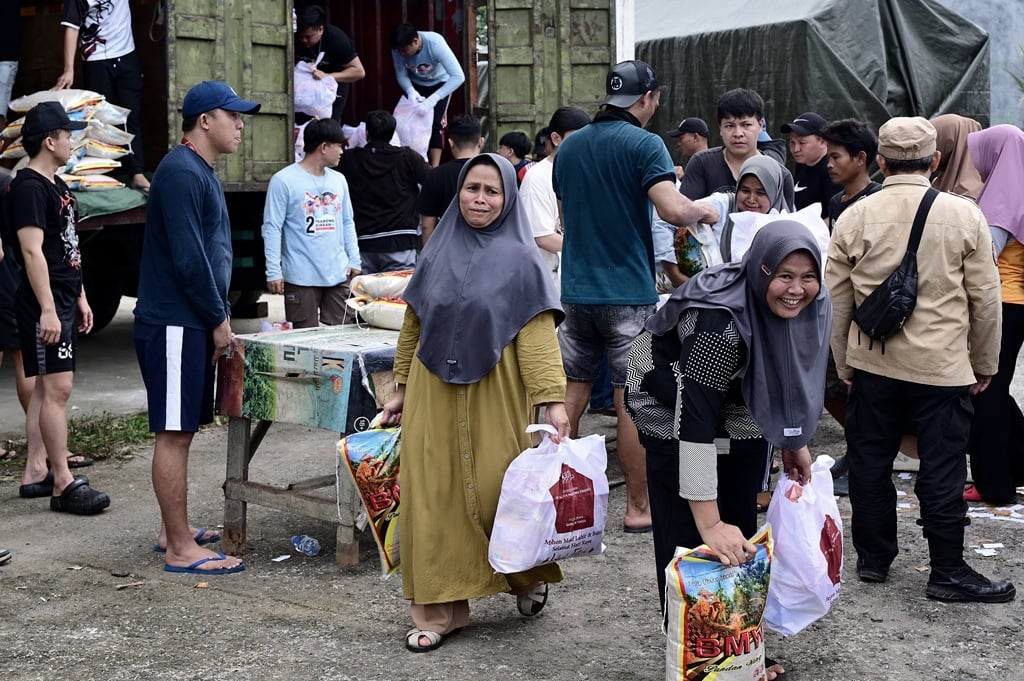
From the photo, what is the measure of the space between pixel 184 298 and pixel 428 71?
5.77 meters

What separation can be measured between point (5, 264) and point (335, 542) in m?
2.02

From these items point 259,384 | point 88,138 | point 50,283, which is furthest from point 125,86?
point 259,384

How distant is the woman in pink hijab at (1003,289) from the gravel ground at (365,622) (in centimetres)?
29

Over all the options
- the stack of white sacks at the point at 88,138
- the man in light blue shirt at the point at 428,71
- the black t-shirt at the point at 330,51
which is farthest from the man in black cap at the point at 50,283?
the man in light blue shirt at the point at 428,71

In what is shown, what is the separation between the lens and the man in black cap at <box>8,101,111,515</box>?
5410mm

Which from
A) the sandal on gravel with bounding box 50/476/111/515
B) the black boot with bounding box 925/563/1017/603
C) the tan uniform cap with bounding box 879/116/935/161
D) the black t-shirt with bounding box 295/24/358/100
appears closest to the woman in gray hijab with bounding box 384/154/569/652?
the tan uniform cap with bounding box 879/116/935/161

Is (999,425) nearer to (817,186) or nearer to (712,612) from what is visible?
(817,186)

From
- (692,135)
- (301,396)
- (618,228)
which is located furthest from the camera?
(692,135)

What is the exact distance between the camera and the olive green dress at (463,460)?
401 centimetres

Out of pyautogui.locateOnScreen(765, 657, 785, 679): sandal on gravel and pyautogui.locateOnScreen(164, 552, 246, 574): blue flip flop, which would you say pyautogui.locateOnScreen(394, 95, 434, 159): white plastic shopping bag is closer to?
pyautogui.locateOnScreen(164, 552, 246, 574): blue flip flop

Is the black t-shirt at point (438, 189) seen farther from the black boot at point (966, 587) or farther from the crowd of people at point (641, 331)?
the black boot at point (966, 587)

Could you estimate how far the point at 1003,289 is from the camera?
5.48m

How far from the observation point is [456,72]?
1009cm

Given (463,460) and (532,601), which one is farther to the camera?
(532,601)
